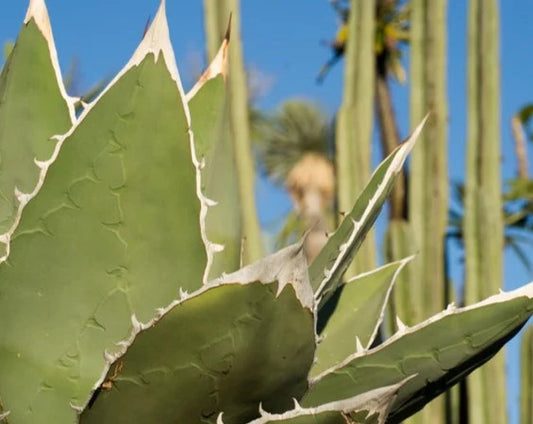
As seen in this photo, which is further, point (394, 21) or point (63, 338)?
point (394, 21)

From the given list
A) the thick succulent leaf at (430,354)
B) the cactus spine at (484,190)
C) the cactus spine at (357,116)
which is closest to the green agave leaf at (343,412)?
the thick succulent leaf at (430,354)

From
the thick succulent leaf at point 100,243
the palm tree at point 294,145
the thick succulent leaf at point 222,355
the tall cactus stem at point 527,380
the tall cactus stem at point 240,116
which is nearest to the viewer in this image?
the thick succulent leaf at point 222,355

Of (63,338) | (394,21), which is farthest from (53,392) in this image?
(394,21)

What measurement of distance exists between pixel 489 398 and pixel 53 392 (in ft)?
7.46

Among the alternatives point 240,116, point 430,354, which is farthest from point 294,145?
point 430,354

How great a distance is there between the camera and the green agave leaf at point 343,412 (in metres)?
0.75

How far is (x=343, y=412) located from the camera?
0.75 m

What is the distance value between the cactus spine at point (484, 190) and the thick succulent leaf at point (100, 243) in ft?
7.20

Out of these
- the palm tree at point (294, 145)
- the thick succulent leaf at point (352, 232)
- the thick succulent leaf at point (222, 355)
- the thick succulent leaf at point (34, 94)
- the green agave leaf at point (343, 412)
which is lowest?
the green agave leaf at point (343, 412)

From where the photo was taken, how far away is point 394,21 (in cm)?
789

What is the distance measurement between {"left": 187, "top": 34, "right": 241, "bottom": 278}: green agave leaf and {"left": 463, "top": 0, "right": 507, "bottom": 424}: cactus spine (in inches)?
Answer: 79.0

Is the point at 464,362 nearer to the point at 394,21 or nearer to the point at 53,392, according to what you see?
the point at 53,392

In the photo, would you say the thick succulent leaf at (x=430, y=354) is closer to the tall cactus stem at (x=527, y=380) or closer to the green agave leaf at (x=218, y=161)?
the green agave leaf at (x=218, y=161)

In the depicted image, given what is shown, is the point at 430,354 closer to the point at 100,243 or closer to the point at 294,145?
the point at 100,243
